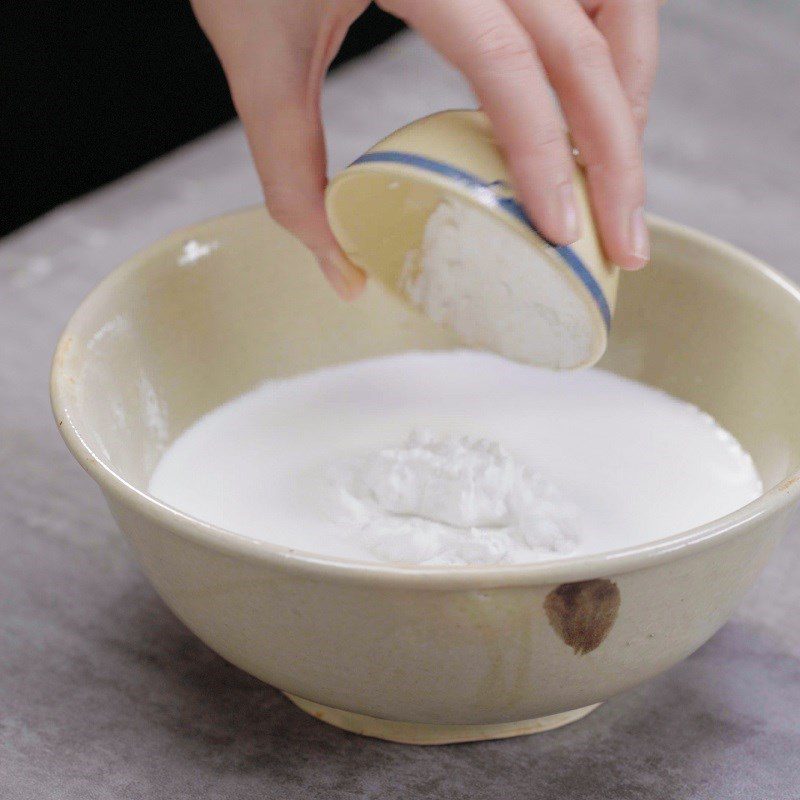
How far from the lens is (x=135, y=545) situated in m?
0.64

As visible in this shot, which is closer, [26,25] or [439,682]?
[439,682]

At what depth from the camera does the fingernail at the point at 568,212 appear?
625 millimetres

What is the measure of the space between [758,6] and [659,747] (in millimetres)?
1607

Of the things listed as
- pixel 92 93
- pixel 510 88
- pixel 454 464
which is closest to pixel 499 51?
pixel 510 88

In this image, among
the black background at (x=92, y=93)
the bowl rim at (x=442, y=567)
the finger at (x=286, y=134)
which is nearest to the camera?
the bowl rim at (x=442, y=567)

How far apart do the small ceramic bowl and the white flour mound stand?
88 mm

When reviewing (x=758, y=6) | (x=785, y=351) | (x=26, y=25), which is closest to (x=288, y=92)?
(x=785, y=351)

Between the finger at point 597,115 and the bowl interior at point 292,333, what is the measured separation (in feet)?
0.64

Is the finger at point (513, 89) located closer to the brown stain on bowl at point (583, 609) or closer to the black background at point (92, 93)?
the brown stain on bowl at point (583, 609)

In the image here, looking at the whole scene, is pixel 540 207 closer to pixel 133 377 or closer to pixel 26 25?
pixel 133 377

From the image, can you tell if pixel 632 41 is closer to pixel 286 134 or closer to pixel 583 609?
pixel 286 134

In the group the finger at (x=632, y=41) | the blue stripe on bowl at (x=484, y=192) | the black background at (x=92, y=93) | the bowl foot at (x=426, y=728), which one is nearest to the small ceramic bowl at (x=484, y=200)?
the blue stripe on bowl at (x=484, y=192)

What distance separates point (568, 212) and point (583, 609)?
220 mm

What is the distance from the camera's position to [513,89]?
61cm
